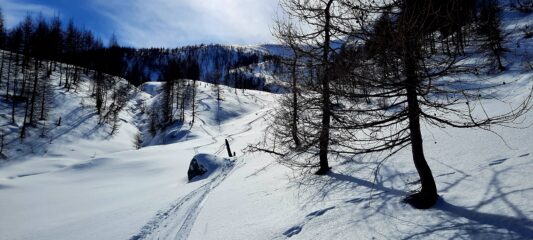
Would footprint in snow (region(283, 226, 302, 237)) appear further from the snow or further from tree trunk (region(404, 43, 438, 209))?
tree trunk (region(404, 43, 438, 209))

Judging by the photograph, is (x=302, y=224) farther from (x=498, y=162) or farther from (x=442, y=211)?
(x=498, y=162)

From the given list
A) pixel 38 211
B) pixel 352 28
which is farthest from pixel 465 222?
pixel 38 211

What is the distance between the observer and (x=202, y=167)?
20297 mm

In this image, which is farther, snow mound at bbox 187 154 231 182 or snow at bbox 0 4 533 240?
snow mound at bbox 187 154 231 182

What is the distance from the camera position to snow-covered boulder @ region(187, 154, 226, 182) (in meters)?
20.0

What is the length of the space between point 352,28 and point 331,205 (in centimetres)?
413

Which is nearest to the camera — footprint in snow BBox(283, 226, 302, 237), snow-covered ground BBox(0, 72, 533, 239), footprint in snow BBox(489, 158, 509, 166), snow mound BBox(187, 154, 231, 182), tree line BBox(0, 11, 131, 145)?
snow-covered ground BBox(0, 72, 533, 239)

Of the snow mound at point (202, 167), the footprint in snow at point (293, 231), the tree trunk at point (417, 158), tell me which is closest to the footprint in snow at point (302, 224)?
the footprint in snow at point (293, 231)

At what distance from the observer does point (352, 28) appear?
17.4 feet

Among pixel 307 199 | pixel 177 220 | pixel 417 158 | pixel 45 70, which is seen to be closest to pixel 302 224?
pixel 307 199

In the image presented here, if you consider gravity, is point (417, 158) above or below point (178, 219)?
above

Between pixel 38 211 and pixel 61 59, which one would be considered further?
pixel 61 59

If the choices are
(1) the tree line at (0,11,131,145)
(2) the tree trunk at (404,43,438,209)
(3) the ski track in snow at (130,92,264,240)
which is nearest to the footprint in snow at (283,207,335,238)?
(2) the tree trunk at (404,43,438,209)

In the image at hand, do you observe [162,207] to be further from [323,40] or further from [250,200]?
[323,40]
